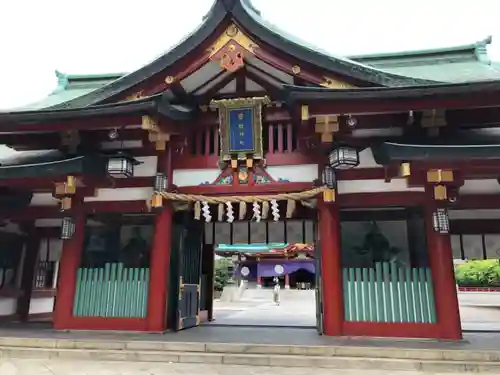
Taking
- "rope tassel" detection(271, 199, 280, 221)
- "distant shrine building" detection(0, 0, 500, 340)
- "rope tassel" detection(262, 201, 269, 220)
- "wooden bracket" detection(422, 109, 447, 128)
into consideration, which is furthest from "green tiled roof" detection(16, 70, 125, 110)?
"wooden bracket" detection(422, 109, 447, 128)

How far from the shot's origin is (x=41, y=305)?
14.6 meters

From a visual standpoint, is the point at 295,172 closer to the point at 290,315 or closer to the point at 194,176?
the point at 194,176

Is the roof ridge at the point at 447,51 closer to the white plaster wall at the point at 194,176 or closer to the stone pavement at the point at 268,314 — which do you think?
the white plaster wall at the point at 194,176

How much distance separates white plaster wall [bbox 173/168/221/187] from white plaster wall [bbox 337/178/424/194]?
126 inches

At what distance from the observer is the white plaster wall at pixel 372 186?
9812 mm

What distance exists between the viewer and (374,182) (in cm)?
989

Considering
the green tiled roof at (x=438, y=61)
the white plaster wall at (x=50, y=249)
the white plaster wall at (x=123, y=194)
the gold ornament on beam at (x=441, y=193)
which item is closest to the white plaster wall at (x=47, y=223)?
the white plaster wall at (x=50, y=249)

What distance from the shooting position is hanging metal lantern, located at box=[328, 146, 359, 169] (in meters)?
9.26

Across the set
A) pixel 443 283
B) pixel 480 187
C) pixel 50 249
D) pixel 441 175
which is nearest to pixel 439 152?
pixel 441 175

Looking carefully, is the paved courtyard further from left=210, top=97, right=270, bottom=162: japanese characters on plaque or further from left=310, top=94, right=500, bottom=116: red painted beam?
left=310, top=94, right=500, bottom=116: red painted beam

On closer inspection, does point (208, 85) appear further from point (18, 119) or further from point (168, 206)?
point (18, 119)

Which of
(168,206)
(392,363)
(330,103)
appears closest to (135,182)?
(168,206)

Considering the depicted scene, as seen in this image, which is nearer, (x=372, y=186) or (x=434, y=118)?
(x=434, y=118)

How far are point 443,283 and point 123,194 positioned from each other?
26.7 ft
